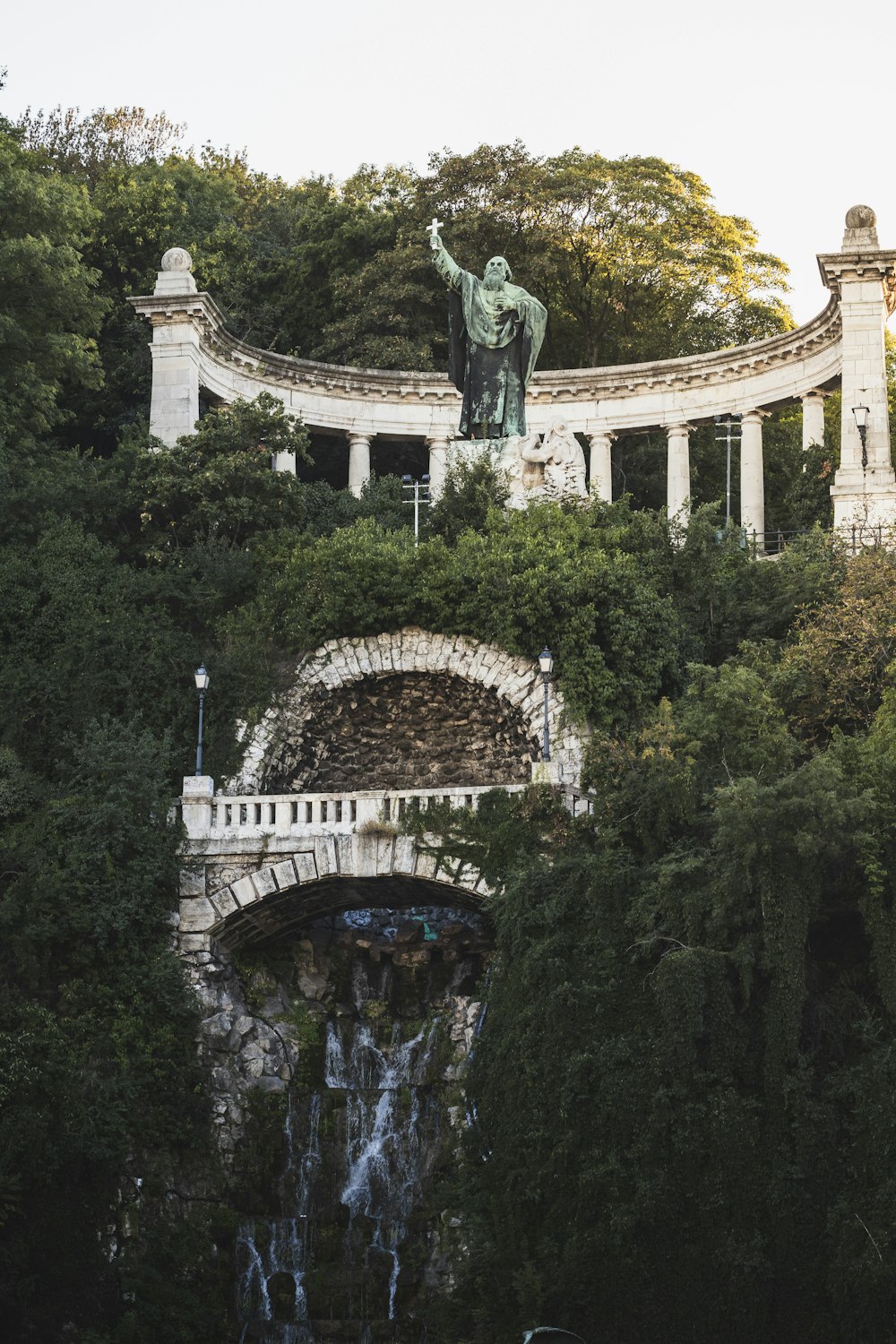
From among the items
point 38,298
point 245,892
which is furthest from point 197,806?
point 38,298

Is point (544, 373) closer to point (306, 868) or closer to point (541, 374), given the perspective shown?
point (541, 374)

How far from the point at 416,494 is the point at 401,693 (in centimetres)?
830

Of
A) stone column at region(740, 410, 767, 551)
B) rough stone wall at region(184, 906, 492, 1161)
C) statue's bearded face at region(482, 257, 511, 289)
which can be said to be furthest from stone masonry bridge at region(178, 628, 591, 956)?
stone column at region(740, 410, 767, 551)

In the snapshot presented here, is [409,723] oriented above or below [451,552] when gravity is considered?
below

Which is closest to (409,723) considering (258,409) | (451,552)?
(451,552)

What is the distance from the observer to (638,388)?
54.9m

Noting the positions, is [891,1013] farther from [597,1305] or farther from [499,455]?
[499,455]

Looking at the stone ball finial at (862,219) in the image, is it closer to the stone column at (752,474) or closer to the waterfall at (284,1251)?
the stone column at (752,474)

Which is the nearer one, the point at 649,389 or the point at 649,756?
the point at 649,756

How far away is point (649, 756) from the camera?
3397 centimetres

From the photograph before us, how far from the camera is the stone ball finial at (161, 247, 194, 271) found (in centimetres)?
5138

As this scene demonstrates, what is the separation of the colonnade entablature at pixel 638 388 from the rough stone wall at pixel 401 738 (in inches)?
Answer: 275

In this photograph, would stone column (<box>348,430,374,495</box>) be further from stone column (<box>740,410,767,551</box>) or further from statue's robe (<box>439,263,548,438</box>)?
stone column (<box>740,410,767,551</box>)

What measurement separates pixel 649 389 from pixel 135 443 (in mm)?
14331
